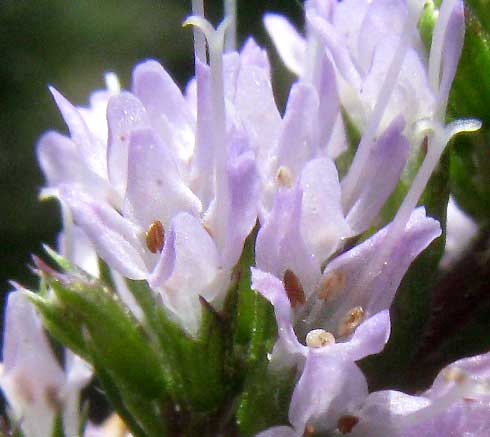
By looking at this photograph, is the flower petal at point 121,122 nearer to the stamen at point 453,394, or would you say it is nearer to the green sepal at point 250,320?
the green sepal at point 250,320

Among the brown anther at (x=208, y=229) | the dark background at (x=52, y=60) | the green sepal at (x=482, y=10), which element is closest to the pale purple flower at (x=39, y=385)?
the brown anther at (x=208, y=229)

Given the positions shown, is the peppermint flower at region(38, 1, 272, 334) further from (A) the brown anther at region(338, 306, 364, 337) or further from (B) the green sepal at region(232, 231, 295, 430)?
(A) the brown anther at region(338, 306, 364, 337)

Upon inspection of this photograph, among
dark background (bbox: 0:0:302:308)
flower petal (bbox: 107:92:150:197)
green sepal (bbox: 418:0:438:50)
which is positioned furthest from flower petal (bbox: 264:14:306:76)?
dark background (bbox: 0:0:302:308)

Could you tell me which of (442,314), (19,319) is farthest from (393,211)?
(19,319)

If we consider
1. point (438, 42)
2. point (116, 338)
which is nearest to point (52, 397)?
point (116, 338)

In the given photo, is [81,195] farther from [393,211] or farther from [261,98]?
[393,211]

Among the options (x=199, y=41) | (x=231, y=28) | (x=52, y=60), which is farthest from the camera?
(x=52, y=60)

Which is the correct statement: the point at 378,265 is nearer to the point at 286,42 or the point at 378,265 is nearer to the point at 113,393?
the point at 113,393
